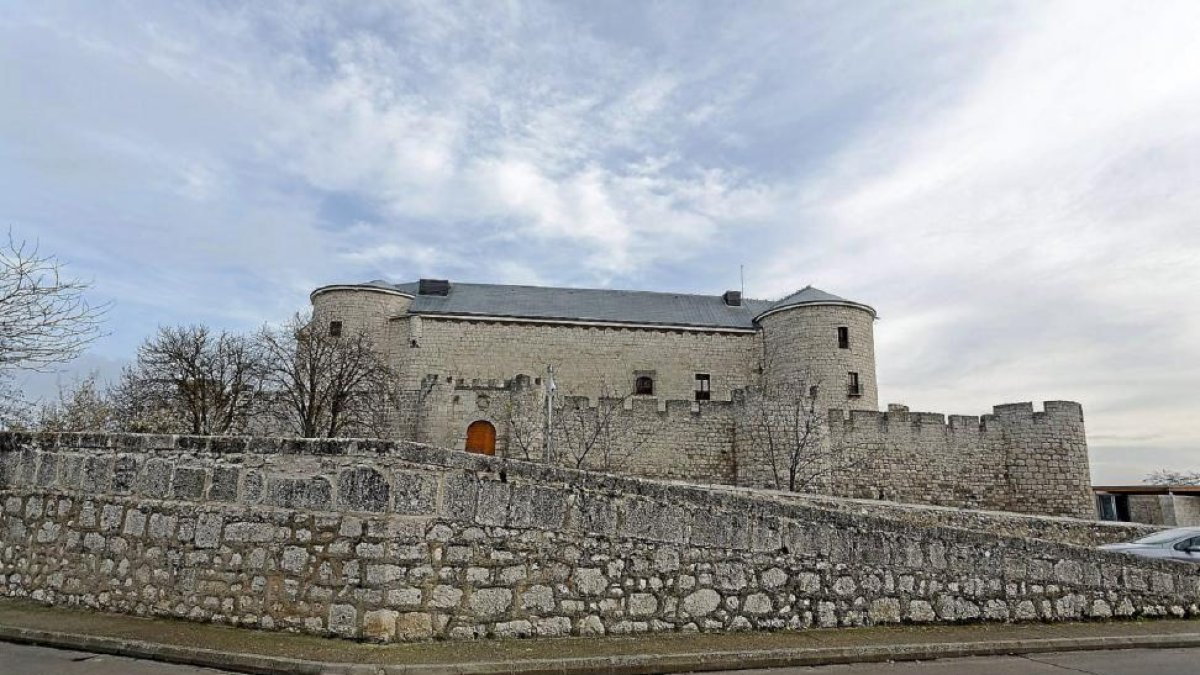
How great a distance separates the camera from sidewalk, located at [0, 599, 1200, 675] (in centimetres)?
536

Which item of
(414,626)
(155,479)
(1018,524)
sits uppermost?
(155,479)

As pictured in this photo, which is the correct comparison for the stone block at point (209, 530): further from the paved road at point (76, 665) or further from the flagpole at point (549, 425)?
the flagpole at point (549, 425)

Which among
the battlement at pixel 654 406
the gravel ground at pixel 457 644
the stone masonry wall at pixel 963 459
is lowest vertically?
the gravel ground at pixel 457 644

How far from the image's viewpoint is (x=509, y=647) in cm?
586

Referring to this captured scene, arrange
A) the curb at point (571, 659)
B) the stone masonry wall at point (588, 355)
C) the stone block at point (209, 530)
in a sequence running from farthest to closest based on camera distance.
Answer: the stone masonry wall at point (588, 355)
the stone block at point (209, 530)
the curb at point (571, 659)

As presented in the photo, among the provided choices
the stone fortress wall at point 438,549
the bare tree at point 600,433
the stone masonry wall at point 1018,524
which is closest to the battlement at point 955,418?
the bare tree at point 600,433

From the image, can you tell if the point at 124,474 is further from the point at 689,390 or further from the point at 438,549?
the point at 689,390

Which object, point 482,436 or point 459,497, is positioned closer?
point 459,497

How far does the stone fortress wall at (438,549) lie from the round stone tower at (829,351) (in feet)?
87.5

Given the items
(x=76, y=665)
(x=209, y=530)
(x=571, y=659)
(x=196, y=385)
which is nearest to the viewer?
(x=76, y=665)

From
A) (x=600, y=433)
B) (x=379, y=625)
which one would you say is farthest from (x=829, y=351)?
(x=379, y=625)

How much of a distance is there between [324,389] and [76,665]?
24.4 metres

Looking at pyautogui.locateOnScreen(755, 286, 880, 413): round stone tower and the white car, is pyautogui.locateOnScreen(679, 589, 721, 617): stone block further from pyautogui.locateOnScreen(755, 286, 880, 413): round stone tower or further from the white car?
pyautogui.locateOnScreen(755, 286, 880, 413): round stone tower

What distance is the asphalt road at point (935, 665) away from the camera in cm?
537
